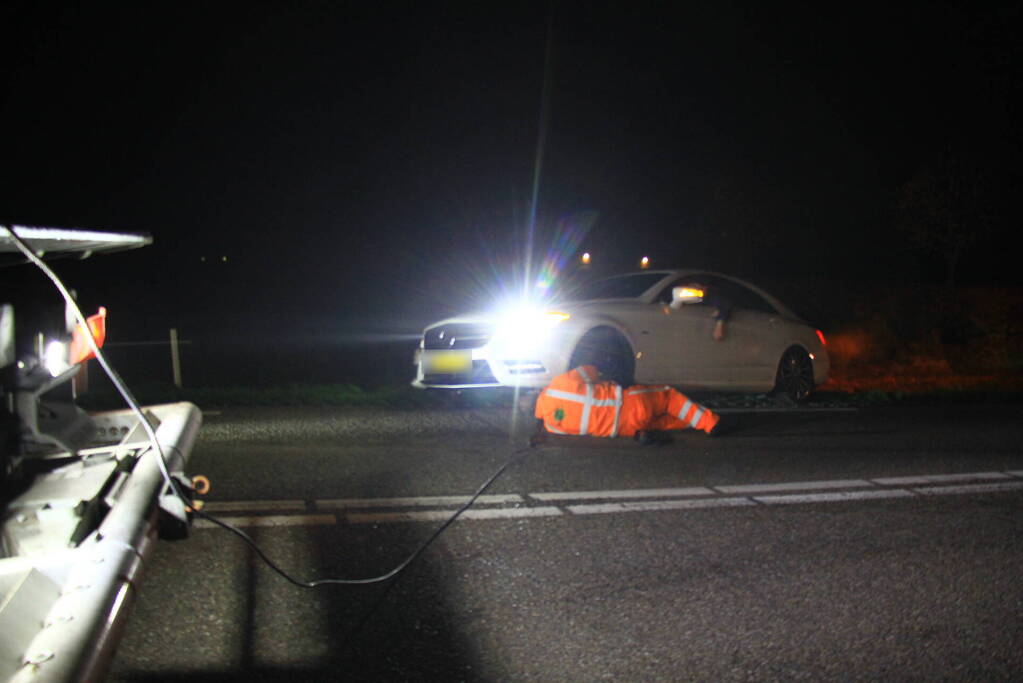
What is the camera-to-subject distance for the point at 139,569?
2.21 meters

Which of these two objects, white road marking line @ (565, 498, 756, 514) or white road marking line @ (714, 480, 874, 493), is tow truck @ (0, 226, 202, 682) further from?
white road marking line @ (714, 480, 874, 493)

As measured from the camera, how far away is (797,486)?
5.67 meters

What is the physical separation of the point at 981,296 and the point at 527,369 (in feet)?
47.3

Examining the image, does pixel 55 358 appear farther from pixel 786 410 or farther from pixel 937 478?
pixel 786 410

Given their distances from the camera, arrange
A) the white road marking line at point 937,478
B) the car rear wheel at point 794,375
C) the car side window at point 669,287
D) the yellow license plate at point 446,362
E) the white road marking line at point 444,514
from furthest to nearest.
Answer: the car rear wheel at point 794,375 → the car side window at point 669,287 → the yellow license plate at point 446,362 → the white road marking line at point 937,478 → the white road marking line at point 444,514

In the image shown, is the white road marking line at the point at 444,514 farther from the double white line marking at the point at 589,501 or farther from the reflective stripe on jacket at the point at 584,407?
the reflective stripe on jacket at the point at 584,407

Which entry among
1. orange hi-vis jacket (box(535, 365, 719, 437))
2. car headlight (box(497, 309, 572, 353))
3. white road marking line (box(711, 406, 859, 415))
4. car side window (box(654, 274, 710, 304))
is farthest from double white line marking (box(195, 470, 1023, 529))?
car side window (box(654, 274, 710, 304))

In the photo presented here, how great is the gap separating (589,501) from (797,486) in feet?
4.84

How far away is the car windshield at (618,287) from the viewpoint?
362 inches

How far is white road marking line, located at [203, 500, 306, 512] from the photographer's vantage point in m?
4.83

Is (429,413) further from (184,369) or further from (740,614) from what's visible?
(184,369)

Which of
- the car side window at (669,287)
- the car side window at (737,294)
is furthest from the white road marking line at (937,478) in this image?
the car side window at (737,294)

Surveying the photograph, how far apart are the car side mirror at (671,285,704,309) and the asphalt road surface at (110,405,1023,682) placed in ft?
7.47

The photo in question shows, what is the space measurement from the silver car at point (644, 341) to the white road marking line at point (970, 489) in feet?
11.4
